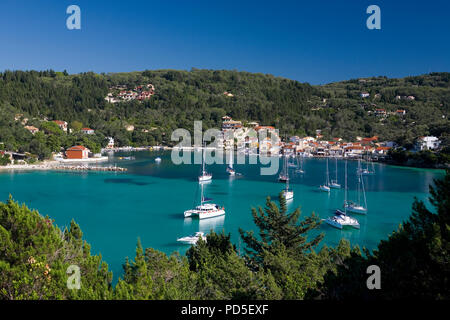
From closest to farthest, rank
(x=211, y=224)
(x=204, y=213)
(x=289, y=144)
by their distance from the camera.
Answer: (x=211, y=224) < (x=204, y=213) < (x=289, y=144)

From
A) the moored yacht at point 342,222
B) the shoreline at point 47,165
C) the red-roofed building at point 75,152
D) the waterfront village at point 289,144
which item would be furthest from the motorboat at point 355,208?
the red-roofed building at point 75,152

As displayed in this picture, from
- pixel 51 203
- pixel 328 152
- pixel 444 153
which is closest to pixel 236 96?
pixel 328 152

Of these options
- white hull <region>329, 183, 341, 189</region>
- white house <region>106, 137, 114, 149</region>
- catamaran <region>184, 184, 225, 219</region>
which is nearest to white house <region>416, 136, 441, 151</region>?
white hull <region>329, 183, 341, 189</region>

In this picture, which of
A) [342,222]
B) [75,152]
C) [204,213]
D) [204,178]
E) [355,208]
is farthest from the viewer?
[75,152]

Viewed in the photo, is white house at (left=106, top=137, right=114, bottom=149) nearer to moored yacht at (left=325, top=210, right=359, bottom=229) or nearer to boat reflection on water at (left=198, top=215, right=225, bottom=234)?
boat reflection on water at (left=198, top=215, right=225, bottom=234)

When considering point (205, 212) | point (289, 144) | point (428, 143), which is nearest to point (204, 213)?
point (205, 212)

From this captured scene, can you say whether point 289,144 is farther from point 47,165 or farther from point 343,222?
point 343,222

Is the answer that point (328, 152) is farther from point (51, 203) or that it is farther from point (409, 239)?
point (409, 239)
